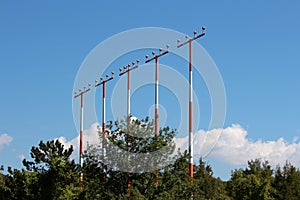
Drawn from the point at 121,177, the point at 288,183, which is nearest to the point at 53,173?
the point at 121,177

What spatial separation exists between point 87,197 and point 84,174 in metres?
1.72

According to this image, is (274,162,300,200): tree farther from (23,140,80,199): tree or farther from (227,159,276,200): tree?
(23,140,80,199): tree

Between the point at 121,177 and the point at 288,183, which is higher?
the point at 288,183

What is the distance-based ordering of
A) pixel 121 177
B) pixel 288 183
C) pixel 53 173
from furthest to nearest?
pixel 288 183
pixel 53 173
pixel 121 177

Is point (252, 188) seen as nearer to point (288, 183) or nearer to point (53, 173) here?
point (288, 183)

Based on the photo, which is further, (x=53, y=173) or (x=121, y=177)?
(x=53, y=173)

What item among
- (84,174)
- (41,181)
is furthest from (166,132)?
(41,181)

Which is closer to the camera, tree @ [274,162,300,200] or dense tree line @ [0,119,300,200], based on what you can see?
dense tree line @ [0,119,300,200]

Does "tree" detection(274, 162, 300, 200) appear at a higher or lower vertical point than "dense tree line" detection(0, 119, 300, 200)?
higher

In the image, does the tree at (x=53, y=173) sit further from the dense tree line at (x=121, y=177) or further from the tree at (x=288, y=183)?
the tree at (x=288, y=183)

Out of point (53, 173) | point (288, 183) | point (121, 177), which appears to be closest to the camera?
point (121, 177)

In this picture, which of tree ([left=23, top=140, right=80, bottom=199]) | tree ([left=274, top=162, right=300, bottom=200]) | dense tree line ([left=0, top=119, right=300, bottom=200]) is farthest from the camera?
tree ([left=274, top=162, right=300, bottom=200])

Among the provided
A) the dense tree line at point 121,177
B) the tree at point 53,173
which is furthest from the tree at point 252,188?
the tree at point 53,173

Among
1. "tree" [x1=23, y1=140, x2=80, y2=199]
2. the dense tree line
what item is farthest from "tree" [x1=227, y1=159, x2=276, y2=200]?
"tree" [x1=23, y1=140, x2=80, y2=199]
